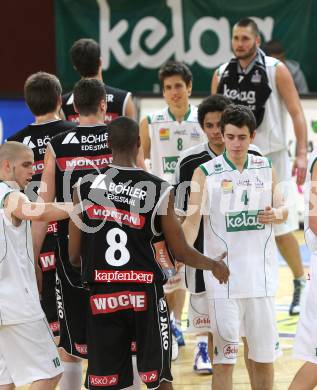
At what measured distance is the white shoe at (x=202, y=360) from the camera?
7742 millimetres

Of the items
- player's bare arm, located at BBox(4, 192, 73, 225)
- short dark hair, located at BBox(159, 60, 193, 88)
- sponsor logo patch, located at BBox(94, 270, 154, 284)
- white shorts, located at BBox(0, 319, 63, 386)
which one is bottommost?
white shorts, located at BBox(0, 319, 63, 386)

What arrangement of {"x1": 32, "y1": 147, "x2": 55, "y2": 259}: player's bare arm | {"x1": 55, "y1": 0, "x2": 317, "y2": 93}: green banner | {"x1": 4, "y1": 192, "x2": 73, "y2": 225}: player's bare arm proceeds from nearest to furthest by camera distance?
{"x1": 4, "y1": 192, "x2": 73, "y2": 225}: player's bare arm → {"x1": 32, "y1": 147, "x2": 55, "y2": 259}: player's bare arm → {"x1": 55, "y1": 0, "x2": 317, "y2": 93}: green banner

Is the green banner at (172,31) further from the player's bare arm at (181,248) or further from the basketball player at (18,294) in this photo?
the basketball player at (18,294)

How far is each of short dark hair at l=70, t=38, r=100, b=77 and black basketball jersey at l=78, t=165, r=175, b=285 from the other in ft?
7.69

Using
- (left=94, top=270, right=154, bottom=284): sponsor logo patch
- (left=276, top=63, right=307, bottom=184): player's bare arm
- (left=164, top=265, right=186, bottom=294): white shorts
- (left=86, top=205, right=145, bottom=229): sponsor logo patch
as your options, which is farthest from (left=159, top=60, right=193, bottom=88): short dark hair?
(left=94, top=270, right=154, bottom=284): sponsor logo patch

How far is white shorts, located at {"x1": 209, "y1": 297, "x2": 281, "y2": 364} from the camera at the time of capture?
249 inches

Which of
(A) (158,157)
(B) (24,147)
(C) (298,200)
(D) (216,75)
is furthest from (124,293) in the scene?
(C) (298,200)

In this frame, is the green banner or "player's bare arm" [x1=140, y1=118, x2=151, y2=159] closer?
"player's bare arm" [x1=140, y1=118, x2=151, y2=159]

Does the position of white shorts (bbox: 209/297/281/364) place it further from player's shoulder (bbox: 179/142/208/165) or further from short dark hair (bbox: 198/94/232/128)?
short dark hair (bbox: 198/94/232/128)

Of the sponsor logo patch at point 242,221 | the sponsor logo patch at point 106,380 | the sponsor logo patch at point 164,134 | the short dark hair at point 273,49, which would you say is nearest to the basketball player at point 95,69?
the sponsor logo patch at point 164,134

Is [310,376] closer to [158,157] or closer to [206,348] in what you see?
[206,348]

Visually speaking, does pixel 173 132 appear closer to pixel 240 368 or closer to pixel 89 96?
pixel 240 368

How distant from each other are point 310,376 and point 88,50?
3178mm

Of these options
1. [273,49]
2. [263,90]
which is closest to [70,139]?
[263,90]
